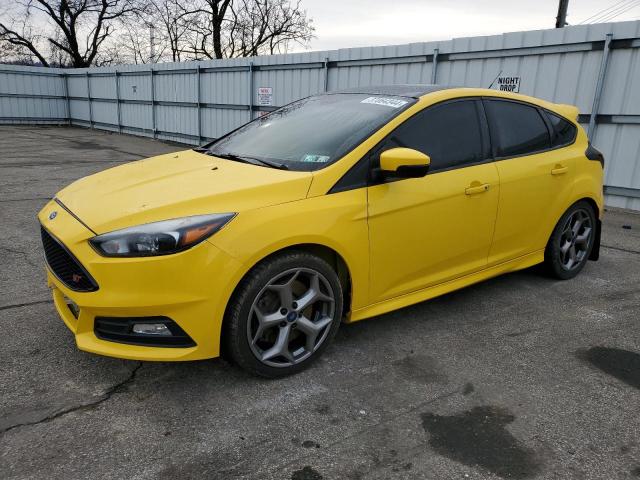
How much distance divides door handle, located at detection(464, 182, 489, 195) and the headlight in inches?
69.5

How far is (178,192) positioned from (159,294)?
0.59 metres

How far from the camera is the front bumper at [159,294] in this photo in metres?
2.41

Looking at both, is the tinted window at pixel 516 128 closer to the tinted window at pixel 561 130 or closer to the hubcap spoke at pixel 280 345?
the tinted window at pixel 561 130

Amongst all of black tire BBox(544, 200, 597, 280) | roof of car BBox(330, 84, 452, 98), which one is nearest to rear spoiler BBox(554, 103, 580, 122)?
black tire BBox(544, 200, 597, 280)

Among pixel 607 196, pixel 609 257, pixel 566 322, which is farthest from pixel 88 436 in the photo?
pixel 607 196

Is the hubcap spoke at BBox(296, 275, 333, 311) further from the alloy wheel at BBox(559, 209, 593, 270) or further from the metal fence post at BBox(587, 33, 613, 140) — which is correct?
the metal fence post at BBox(587, 33, 613, 140)

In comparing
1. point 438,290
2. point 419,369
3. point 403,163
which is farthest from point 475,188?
point 419,369

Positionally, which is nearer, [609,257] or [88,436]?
[88,436]

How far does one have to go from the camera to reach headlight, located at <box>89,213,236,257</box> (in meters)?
2.43

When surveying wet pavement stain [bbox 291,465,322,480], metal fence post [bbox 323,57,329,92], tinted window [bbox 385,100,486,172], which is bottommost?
wet pavement stain [bbox 291,465,322,480]

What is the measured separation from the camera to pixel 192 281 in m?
2.43

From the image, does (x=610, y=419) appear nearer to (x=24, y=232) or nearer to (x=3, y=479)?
(x=3, y=479)

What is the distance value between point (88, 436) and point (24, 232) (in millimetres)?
4149

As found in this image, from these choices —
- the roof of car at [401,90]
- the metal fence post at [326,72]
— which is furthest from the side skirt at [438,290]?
the metal fence post at [326,72]
